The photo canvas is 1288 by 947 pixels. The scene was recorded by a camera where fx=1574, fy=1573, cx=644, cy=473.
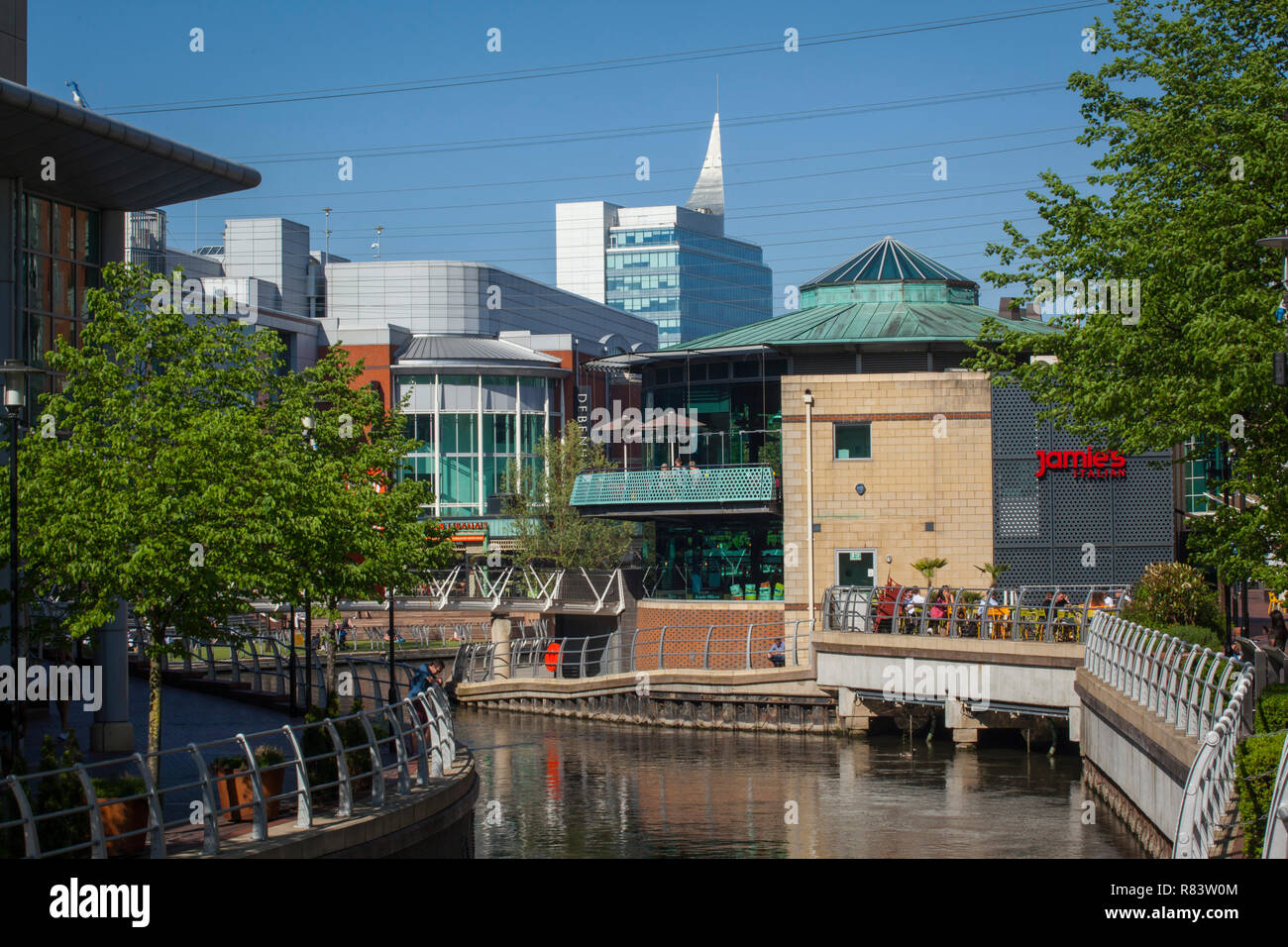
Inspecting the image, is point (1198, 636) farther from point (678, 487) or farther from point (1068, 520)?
point (678, 487)

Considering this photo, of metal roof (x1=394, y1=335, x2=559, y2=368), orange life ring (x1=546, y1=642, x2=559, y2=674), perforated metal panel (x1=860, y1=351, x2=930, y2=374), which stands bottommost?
orange life ring (x1=546, y1=642, x2=559, y2=674)

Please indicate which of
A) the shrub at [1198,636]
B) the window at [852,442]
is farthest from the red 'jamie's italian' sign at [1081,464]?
the shrub at [1198,636]

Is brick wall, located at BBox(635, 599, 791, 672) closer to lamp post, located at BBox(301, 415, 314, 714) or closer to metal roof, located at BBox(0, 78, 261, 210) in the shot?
lamp post, located at BBox(301, 415, 314, 714)

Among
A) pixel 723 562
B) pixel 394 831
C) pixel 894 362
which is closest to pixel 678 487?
pixel 723 562

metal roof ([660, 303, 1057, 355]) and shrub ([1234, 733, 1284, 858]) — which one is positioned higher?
metal roof ([660, 303, 1057, 355])

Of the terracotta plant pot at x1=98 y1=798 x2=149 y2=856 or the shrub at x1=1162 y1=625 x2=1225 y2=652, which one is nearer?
the terracotta plant pot at x1=98 y1=798 x2=149 y2=856

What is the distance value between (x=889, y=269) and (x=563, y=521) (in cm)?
1911

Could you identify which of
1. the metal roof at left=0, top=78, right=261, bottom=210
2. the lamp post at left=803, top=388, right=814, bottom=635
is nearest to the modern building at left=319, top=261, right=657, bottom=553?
the lamp post at left=803, top=388, right=814, bottom=635

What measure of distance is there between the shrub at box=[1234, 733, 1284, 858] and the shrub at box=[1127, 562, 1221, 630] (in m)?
12.6

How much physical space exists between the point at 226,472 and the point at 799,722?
21.4m

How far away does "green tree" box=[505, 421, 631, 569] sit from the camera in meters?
63.5

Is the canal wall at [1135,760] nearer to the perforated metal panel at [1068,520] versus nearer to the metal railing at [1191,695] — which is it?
the metal railing at [1191,695]
